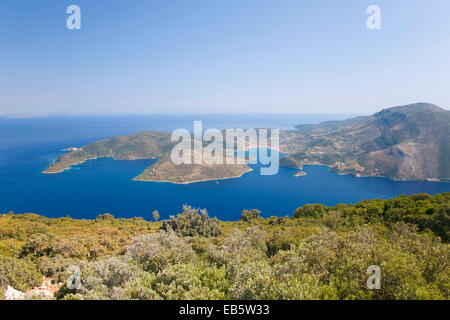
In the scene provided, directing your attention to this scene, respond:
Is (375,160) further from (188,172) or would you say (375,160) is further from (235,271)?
(235,271)

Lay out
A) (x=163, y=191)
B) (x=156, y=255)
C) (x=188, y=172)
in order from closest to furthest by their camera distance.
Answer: (x=156, y=255)
(x=163, y=191)
(x=188, y=172)

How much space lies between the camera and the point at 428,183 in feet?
445

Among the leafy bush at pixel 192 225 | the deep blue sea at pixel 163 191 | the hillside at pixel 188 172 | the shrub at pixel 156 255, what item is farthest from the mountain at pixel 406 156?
the shrub at pixel 156 255

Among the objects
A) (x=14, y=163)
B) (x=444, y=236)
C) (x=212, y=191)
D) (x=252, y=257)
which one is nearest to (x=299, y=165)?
(x=212, y=191)

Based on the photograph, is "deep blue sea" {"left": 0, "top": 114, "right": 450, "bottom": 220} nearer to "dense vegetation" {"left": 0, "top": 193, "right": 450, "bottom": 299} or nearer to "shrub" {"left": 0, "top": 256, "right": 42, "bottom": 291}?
"dense vegetation" {"left": 0, "top": 193, "right": 450, "bottom": 299}

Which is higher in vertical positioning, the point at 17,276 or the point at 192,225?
the point at 17,276

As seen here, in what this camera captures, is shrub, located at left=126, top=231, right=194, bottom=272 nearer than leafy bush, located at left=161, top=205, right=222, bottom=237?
Yes

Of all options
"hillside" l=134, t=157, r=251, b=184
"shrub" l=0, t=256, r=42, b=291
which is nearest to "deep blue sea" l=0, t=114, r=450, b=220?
"hillside" l=134, t=157, r=251, b=184

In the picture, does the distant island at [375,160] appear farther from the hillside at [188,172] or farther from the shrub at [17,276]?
the shrub at [17,276]

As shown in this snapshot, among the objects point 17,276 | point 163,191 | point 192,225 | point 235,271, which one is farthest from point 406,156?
point 17,276

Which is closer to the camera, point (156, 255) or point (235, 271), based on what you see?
point (235, 271)

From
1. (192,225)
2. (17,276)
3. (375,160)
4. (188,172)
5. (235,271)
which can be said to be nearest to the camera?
(235,271)

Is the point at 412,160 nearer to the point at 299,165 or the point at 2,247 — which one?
the point at 299,165

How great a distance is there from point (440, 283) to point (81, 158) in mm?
208299
